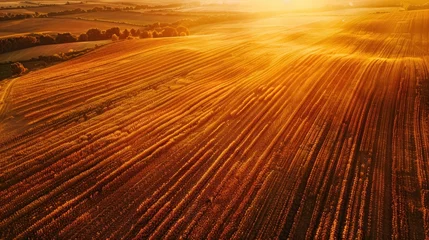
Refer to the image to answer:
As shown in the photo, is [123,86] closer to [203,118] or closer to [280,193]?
[203,118]

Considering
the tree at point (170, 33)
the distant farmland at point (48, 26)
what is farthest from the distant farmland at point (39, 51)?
the distant farmland at point (48, 26)

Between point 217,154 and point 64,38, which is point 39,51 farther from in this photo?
point 217,154

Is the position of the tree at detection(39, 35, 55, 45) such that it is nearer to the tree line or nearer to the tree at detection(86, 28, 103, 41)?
the tree line

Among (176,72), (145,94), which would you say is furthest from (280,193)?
(176,72)

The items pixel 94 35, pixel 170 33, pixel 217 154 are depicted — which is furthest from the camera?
pixel 170 33

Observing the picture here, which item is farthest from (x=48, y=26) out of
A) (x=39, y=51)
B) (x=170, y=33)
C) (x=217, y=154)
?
(x=217, y=154)

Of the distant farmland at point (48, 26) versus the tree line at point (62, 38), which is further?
the distant farmland at point (48, 26)

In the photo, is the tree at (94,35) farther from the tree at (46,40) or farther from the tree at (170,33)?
the tree at (170,33)

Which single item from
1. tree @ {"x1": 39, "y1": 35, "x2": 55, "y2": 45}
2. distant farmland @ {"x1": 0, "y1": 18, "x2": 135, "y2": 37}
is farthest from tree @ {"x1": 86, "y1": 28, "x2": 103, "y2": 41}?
distant farmland @ {"x1": 0, "y1": 18, "x2": 135, "y2": 37}
